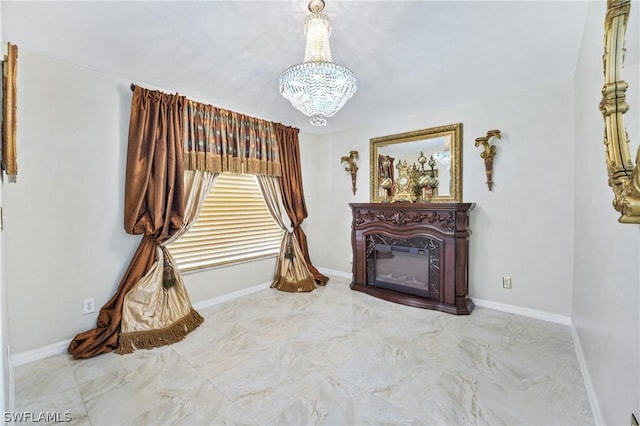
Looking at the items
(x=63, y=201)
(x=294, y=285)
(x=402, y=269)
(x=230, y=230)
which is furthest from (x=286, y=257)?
(x=63, y=201)

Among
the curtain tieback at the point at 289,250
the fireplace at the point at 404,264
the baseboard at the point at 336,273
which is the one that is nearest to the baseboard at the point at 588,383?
the fireplace at the point at 404,264

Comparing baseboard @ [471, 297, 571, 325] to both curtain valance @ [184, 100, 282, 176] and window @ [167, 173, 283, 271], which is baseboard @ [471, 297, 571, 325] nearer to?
window @ [167, 173, 283, 271]


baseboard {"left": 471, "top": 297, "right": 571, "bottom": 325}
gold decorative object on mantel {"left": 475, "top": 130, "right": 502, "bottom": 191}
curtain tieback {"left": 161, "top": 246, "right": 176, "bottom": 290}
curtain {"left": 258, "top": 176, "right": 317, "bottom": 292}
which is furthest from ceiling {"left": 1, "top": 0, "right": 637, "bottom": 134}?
baseboard {"left": 471, "top": 297, "right": 571, "bottom": 325}

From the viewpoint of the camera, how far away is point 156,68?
7.79ft

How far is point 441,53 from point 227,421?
2.86 meters

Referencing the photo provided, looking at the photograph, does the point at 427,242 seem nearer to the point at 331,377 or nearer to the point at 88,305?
the point at 331,377

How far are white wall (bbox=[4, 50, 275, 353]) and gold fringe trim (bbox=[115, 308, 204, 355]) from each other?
15.8 inches

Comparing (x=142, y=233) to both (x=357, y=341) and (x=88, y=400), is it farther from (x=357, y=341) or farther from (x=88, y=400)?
(x=357, y=341)

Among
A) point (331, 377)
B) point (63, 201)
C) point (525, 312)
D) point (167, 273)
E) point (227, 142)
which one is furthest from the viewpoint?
point (227, 142)

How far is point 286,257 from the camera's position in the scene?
→ 384cm

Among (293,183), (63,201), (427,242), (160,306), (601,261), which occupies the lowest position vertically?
(160,306)

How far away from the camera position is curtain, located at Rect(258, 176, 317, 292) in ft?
12.0

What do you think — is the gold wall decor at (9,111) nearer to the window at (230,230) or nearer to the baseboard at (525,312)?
the window at (230,230)

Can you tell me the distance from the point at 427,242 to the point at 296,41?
2.45 metres
